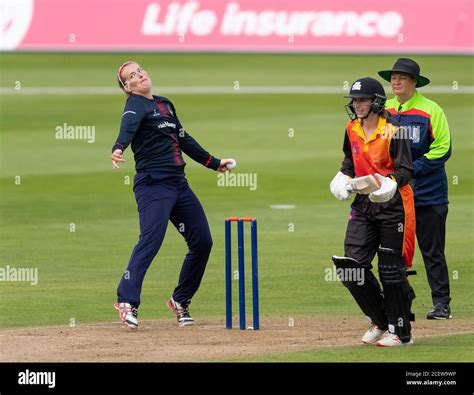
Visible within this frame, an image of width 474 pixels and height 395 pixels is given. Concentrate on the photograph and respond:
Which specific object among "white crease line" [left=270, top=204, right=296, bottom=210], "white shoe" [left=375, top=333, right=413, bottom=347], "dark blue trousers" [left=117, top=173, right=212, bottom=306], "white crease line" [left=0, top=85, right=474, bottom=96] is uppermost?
"white crease line" [left=0, top=85, right=474, bottom=96]

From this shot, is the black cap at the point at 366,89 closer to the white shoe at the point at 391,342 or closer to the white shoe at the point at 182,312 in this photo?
the white shoe at the point at 391,342

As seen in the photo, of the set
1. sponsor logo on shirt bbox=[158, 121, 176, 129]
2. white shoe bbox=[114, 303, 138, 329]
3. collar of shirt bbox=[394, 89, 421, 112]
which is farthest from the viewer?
collar of shirt bbox=[394, 89, 421, 112]

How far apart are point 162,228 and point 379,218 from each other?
208cm

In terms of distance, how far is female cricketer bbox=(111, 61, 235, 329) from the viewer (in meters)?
11.9

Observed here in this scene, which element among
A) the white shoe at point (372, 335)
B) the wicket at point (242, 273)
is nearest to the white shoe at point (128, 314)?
the wicket at point (242, 273)

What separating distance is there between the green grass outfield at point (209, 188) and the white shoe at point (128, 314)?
2.94 feet

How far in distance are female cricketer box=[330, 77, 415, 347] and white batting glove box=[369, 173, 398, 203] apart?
65 mm

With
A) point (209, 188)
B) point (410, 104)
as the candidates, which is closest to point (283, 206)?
point (209, 188)

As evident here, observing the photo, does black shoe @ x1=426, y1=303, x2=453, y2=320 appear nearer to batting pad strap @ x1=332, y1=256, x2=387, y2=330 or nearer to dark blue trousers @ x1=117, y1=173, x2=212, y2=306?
batting pad strap @ x1=332, y1=256, x2=387, y2=330

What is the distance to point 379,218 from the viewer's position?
36.3 ft

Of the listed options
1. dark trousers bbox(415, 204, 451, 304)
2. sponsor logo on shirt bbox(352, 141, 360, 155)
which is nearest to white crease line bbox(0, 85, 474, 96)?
dark trousers bbox(415, 204, 451, 304)

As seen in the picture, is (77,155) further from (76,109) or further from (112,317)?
(112,317)

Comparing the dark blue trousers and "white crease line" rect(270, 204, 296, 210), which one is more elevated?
"white crease line" rect(270, 204, 296, 210)

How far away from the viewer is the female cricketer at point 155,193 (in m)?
11.9
